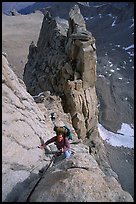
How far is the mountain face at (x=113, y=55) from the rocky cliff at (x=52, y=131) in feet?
34.9

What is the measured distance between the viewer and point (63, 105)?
17969 millimetres

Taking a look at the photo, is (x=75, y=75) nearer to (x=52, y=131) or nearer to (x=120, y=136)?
(x=52, y=131)

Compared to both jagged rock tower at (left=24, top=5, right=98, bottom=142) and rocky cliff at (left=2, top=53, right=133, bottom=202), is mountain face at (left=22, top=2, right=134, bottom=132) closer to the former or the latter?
jagged rock tower at (left=24, top=5, right=98, bottom=142)

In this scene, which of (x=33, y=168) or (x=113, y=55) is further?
(x=113, y=55)

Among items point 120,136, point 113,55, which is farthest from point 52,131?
point 113,55

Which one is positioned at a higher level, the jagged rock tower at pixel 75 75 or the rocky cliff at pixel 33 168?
the jagged rock tower at pixel 75 75

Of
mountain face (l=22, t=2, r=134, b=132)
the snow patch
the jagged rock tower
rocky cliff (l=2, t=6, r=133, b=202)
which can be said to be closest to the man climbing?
rocky cliff (l=2, t=6, r=133, b=202)

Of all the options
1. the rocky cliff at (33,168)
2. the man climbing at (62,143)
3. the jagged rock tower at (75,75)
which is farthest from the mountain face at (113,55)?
the man climbing at (62,143)

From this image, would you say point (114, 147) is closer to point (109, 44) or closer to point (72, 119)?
point (72, 119)

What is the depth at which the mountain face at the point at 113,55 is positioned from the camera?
33.1 meters

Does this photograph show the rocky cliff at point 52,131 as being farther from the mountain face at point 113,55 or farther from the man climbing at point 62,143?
the mountain face at point 113,55

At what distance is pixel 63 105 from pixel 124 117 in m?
15.2

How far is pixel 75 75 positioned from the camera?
1827 centimetres

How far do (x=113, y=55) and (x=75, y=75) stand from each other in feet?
117
